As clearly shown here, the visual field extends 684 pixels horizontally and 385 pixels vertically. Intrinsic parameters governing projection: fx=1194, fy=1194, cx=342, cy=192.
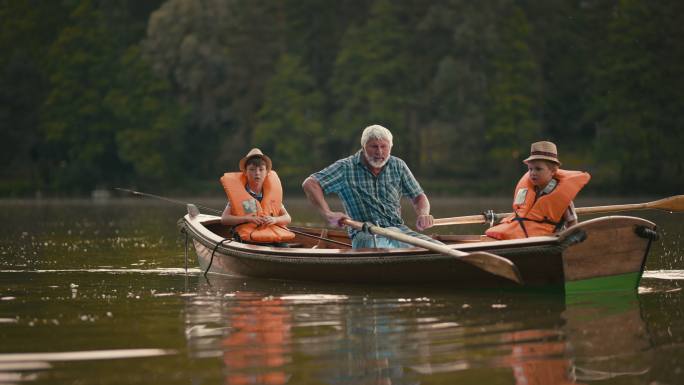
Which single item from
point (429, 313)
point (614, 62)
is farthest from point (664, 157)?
point (429, 313)

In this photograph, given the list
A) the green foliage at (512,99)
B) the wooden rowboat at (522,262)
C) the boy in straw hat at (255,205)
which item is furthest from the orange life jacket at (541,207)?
the green foliage at (512,99)

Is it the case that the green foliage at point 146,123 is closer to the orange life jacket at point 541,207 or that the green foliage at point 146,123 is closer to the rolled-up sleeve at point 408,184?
the rolled-up sleeve at point 408,184

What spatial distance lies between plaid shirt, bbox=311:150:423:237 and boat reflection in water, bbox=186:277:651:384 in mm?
633

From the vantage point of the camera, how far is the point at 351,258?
955 centimetres

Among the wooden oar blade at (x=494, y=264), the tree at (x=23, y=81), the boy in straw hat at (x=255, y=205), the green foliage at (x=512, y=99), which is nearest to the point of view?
the wooden oar blade at (x=494, y=264)

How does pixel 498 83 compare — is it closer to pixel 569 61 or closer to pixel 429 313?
pixel 569 61

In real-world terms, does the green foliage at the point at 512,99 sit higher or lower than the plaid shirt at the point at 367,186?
higher

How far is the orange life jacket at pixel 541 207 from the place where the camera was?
935 cm

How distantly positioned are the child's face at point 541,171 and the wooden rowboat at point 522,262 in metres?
0.74

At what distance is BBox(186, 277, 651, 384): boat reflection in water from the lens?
237 inches

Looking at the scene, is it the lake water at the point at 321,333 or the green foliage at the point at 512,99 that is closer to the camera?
the lake water at the point at 321,333

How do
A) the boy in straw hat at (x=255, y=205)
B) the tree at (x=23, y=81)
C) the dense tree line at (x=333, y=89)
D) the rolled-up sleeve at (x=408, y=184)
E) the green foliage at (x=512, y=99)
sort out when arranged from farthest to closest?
the tree at (x=23, y=81) < the green foliage at (x=512, y=99) < the dense tree line at (x=333, y=89) < the boy in straw hat at (x=255, y=205) < the rolled-up sleeve at (x=408, y=184)

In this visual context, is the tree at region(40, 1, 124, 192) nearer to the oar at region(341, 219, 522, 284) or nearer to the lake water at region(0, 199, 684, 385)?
the lake water at region(0, 199, 684, 385)

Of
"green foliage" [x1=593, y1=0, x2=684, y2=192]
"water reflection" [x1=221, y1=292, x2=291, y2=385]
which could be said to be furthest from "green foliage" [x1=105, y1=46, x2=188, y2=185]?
"water reflection" [x1=221, y1=292, x2=291, y2=385]
